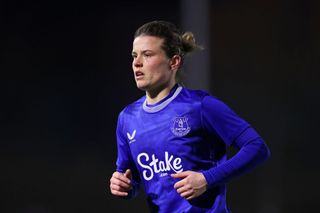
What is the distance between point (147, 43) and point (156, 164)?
409 mm

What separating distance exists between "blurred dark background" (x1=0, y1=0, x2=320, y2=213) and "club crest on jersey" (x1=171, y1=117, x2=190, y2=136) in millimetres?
2278

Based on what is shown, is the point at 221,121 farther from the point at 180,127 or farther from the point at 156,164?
the point at 156,164

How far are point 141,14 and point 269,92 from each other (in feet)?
3.62

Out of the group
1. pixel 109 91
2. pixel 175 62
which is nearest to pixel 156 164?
pixel 175 62

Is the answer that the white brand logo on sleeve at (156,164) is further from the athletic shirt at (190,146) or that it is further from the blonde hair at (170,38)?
the blonde hair at (170,38)

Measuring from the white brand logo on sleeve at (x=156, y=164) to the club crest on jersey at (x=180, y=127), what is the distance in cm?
8

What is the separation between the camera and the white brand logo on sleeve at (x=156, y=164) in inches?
74.8

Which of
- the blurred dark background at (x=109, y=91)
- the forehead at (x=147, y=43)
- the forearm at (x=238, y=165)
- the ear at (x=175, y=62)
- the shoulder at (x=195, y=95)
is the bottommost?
the blurred dark background at (x=109, y=91)

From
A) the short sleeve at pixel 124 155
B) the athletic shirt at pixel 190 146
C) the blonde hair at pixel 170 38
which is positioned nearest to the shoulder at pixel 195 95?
the athletic shirt at pixel 190 146

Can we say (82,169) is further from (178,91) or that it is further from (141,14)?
(178,91)

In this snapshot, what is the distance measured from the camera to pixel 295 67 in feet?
14.5

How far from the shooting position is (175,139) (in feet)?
6.29

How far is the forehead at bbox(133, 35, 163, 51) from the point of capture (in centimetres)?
200

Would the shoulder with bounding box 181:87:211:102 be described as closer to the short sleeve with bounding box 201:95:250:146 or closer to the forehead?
the short sleeve with bounding box 201:95:250:146
